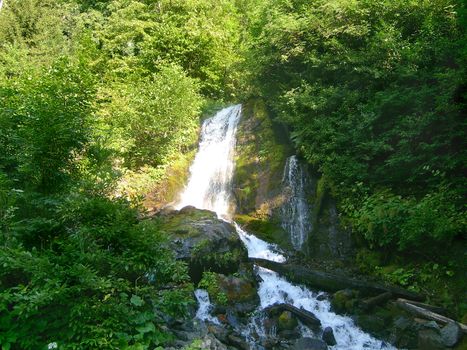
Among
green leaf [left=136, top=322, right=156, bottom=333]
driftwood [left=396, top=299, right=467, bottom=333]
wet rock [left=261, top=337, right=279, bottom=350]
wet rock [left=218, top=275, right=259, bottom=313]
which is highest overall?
green leaf [left=136, top=322, right=156, bottom=333]

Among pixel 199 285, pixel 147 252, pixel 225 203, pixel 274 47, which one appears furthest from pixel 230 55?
pixel 147 252

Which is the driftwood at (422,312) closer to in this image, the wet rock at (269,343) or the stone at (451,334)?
the stone at (451,334)

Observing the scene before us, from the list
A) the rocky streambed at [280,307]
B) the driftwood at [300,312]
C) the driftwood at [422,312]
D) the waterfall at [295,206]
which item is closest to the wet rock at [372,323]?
the rocky streambed at [280,307]

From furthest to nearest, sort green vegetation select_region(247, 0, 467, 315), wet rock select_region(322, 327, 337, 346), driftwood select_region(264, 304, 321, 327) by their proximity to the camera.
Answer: green vegetation select_region(247, 0, 467, 315) → driftwood select_region(264, 304, 321, 327) → wet rock select_region(322, 327, 337, 346)

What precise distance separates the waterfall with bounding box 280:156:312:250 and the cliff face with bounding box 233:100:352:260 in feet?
0.15

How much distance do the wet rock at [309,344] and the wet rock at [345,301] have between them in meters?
1.16

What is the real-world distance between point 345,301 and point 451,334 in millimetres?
2109

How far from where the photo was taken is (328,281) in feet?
29.0

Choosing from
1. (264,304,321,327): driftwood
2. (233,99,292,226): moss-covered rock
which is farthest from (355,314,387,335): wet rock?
(233,99,292,226): moss-covered rock

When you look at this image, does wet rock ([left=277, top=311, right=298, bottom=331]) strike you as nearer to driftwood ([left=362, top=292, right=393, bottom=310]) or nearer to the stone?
driftwood ([left=362, top=292, right=393, bottom=310])

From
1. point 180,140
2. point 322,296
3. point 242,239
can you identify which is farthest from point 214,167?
point 322,296

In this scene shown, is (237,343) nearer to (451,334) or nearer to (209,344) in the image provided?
(209,344)

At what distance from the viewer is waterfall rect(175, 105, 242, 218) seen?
548 inches

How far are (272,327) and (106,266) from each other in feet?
15.2
